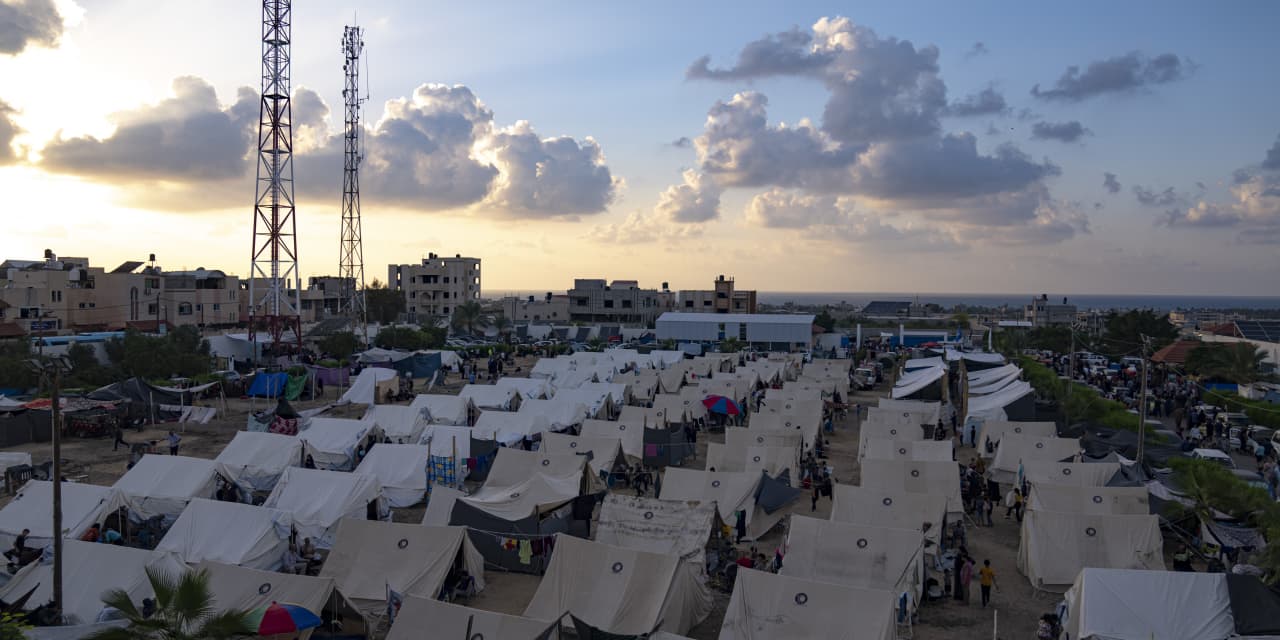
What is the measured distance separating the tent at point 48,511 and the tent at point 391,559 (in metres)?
5.64

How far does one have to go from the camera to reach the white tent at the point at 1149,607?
35.1 feet

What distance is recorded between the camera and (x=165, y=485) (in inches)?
674

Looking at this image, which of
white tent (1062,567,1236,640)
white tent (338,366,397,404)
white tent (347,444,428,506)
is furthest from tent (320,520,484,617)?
white tent (338,366,397,404)

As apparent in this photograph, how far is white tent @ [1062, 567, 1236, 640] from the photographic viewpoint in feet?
35.1

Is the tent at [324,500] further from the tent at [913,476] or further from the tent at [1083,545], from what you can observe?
the tent at [1083,545]

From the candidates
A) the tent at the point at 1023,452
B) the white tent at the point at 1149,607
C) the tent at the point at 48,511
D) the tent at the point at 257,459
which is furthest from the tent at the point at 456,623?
the tent at the point at 1023,452

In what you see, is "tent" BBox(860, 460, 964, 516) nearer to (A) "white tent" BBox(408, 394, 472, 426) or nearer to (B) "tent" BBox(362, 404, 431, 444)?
(B) "tent" BBox(362, 404, 431, 444)

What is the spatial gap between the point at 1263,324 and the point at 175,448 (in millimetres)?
64760

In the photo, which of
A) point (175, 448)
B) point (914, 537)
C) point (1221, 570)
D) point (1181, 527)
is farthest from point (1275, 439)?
point (175, 448)

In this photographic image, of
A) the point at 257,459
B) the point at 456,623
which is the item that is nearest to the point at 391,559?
the point at 456,623

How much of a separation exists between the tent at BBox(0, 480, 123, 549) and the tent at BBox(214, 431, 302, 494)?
110 inches

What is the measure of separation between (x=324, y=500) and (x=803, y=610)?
9.80 m

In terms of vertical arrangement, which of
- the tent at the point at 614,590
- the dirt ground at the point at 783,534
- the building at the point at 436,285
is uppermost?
the building at the point at 436,285

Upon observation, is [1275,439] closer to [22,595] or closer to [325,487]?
[325,487]
